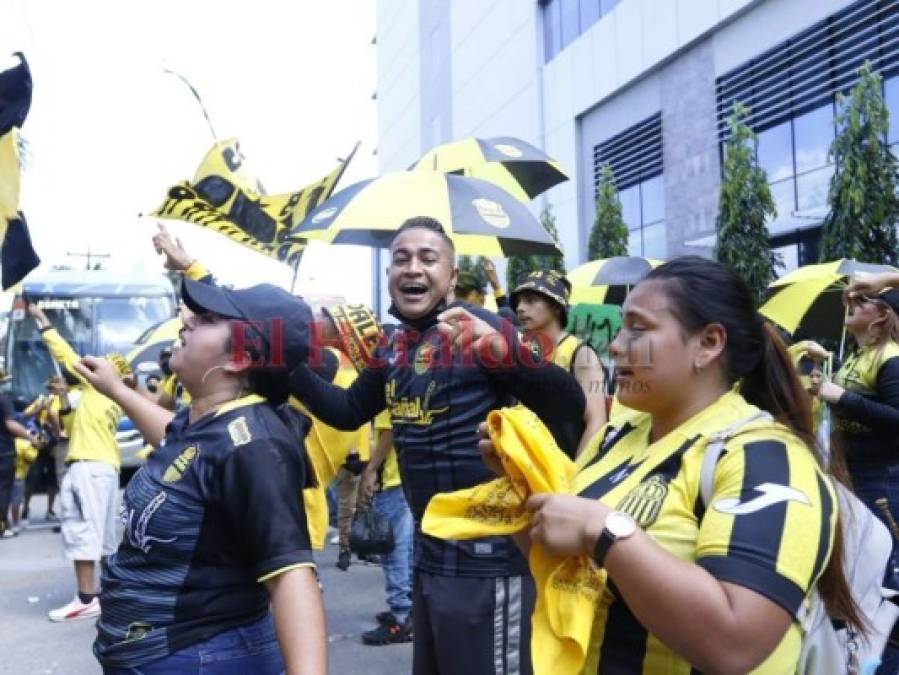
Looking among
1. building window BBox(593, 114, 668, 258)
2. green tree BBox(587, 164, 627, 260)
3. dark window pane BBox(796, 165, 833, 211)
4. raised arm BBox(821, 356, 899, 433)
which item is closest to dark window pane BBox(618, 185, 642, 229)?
building window BBox(593, 114, 668, 258)

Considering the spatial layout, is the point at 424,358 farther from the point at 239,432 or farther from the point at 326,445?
the point at 326,445

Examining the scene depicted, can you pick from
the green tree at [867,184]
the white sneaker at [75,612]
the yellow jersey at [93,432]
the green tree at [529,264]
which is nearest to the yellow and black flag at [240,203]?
the yellow jersey at [93,432]

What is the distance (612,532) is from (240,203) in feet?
14.1

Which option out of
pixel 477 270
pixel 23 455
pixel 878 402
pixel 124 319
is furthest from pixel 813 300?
pixel 124 319

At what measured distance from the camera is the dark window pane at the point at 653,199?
61.6 feet

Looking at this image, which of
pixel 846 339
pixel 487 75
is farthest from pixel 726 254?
pixel 487 75

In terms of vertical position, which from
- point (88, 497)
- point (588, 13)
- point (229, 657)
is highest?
point (588, 13)

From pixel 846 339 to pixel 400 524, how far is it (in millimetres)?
3472

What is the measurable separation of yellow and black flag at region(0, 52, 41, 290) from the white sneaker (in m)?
3.44

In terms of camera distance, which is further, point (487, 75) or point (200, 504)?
point (487, 75)

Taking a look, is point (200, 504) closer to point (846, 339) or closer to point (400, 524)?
point (400, 524)

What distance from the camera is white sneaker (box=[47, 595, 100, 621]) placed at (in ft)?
21.4

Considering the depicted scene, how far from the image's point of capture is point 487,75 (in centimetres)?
2917

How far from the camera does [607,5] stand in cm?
2092
